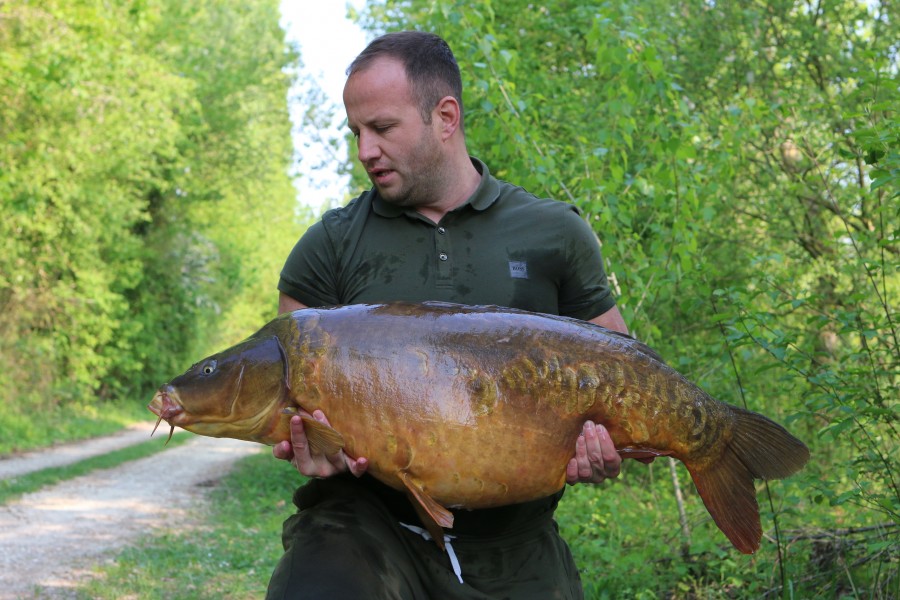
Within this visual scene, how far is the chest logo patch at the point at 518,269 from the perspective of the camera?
3.26 meters

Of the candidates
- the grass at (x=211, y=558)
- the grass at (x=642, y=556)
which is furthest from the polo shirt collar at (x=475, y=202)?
the grass at (x=211, y=558)

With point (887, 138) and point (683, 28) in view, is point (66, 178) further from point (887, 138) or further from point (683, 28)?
point (887, 138)

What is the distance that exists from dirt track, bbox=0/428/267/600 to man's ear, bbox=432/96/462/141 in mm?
4649

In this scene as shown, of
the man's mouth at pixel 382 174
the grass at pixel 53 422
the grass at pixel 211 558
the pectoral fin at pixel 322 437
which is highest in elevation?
the man's mouth at pixel 382 174

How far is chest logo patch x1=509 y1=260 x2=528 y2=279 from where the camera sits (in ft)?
10.7

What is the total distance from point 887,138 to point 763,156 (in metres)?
5.82

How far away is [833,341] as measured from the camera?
8.96 metres

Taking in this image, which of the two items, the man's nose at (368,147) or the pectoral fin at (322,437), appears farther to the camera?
the man's nose at (368,147)

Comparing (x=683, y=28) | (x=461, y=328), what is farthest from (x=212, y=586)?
(x=683, y=28)

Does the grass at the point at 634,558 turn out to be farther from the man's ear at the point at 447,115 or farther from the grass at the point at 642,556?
the man's ear at the point at 447,115

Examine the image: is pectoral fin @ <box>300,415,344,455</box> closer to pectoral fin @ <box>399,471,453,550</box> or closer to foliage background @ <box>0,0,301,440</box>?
pectoral fin @ <box>399,471,453,550</box>

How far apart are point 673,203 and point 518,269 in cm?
294

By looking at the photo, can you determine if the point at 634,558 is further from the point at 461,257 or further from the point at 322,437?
the point at 322,437

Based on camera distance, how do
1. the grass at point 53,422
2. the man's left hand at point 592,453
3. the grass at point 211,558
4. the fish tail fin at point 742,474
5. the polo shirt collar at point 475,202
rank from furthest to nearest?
the grass at point 53,422 → the grass at point 211,558 → the polo shirt collar at point 475,202 → the fish tail fin at point 742,474 → the man's left hand at point 592,453
